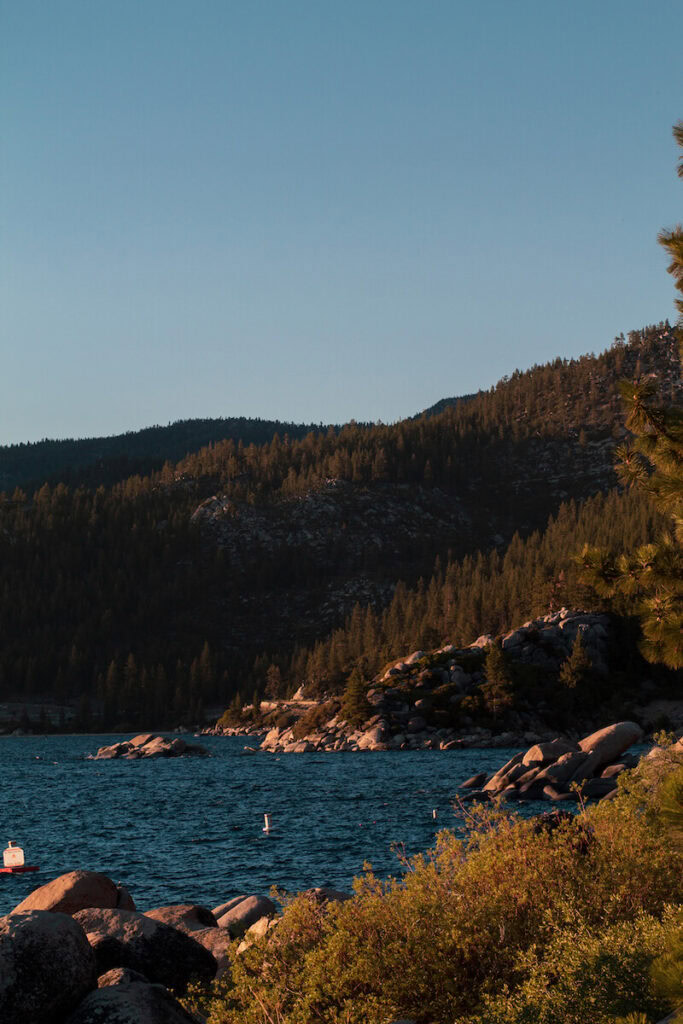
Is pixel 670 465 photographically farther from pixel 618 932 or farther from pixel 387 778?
pixel 387 778

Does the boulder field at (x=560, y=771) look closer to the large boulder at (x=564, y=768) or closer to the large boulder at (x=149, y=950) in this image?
the large boulder at (x=564, y=768)

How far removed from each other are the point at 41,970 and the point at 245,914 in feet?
33.6

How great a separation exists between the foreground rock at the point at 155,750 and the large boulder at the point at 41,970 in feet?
342

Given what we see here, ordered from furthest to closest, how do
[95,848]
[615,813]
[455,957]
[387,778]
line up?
[387,778] < [95,848] < [615,813] < [455,957]

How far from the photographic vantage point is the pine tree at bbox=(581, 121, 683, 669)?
47.0 ft

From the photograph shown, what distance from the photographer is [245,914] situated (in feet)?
80.3

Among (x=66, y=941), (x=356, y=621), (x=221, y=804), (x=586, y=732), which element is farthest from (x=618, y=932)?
(x=356, y=621)

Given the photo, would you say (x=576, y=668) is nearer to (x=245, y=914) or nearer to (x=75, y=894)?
(x=245, y=914)

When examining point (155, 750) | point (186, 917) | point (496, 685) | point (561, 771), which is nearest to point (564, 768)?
point (561, 771)

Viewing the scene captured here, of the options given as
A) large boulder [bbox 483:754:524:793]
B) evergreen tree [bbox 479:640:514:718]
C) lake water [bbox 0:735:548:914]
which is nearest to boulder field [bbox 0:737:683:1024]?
lake water [bbox 0:735:548:914]

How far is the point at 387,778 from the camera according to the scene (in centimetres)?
7556

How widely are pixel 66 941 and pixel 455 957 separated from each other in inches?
261

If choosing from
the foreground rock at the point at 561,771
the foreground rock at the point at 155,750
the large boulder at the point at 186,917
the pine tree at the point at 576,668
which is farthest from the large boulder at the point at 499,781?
the foreground rock at the point at 155,750

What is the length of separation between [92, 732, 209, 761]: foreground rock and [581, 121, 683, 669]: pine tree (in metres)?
108
